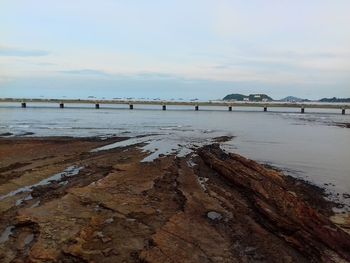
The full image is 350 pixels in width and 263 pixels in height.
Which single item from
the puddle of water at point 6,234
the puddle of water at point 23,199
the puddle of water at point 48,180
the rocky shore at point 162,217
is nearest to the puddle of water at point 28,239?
the rocky shore at point 162,217

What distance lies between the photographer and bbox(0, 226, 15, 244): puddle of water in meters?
8.24

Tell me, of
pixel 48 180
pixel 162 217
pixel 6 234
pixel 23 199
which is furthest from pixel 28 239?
pixel 48 180

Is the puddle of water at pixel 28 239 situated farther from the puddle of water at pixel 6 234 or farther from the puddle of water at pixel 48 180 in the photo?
the puddle of water at pixel 48 180

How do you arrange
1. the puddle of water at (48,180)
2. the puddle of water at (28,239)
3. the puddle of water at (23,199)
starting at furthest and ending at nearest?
the puddle of water at (48,180), the puddle of water at (23,199), the puddle of water at (28,239)

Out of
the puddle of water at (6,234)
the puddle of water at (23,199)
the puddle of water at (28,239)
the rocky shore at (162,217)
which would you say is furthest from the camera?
the puddle of water at (23,199)

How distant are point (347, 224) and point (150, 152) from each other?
1406 centimetres

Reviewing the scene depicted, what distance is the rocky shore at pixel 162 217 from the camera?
7855 mm

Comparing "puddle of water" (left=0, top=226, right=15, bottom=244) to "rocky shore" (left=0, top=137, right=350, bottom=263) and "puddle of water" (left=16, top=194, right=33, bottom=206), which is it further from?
"puddle of water" (left=16, top=194, right=33, bottom=206)

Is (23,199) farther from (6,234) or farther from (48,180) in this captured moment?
(6,234)

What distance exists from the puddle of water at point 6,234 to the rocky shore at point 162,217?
0.02 meters

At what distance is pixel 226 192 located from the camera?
13.0 metres

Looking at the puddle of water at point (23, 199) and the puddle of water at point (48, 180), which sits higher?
the puddle of water at point (23, 199)

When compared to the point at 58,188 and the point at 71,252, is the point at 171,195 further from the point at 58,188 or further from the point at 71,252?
the point at 71,252

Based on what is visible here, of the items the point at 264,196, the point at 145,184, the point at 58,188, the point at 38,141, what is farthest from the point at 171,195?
the point at 38,141
